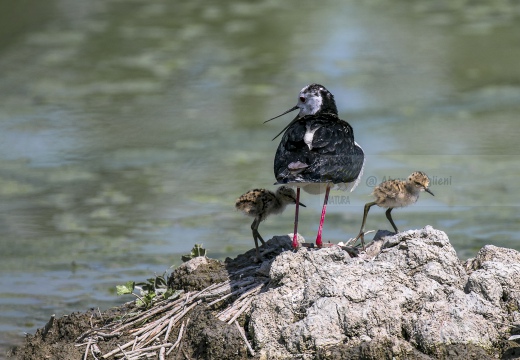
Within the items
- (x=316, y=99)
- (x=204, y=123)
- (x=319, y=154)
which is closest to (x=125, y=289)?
(x=319, y=154)

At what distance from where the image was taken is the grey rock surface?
19.6ft

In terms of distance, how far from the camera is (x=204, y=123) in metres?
13.3

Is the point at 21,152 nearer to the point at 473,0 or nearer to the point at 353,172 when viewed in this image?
the point at 353,172

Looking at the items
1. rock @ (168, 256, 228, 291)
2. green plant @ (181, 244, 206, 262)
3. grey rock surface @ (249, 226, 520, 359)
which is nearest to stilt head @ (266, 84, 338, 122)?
green plant @ (181, 244, 206, 262)

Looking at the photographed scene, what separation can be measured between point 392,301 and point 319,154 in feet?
4.53

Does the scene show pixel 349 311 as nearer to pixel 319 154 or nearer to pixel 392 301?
pixel 392 301

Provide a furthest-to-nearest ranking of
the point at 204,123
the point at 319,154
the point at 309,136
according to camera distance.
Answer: the point at 204,123 → the point at 309,136 → the point at 319,154

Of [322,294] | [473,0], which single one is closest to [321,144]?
[322,294]

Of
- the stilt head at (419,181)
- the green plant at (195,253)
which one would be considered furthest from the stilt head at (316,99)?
the green plant at (195,253)

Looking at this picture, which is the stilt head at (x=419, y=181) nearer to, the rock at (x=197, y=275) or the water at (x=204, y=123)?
the rock at (x=197, y=275)

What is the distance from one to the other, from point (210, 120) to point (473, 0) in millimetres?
8010

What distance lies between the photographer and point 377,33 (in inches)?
680

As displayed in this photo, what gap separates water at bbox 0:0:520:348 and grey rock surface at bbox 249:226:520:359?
2558mm

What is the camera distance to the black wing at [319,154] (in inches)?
274
